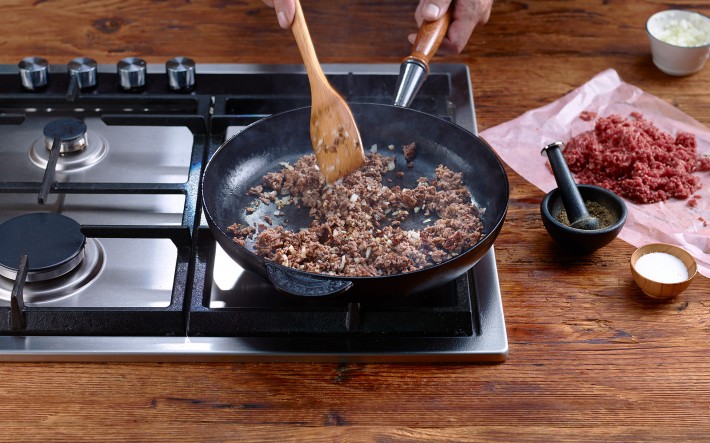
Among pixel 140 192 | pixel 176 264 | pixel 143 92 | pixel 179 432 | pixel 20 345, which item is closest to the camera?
pixel 179 432

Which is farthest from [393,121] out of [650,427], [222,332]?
[650,427]

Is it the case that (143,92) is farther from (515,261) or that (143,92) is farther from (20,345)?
(515,261)

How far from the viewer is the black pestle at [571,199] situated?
135 centimetres

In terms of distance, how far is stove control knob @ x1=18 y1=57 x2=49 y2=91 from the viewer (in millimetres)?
1719

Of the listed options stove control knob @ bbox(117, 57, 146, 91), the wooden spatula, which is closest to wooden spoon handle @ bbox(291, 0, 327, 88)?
the wooden spatula

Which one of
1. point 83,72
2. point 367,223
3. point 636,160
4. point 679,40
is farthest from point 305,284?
point 679,40

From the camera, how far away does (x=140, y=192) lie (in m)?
1.41

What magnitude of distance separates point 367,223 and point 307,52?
0.34m

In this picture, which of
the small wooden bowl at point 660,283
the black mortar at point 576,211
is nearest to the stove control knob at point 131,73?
the black mortar at point 576,211

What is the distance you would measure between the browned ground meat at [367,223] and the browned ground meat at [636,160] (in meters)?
0.29

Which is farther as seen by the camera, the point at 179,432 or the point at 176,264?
the point at 176,264

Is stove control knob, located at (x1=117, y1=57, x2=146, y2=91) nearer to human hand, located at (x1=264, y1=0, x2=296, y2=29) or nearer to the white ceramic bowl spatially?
human hand, located at (x1=264, y1=0, x2=296, y2=29)

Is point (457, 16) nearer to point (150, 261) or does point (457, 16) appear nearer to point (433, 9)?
point (433, 9)

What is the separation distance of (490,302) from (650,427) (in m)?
0.31
